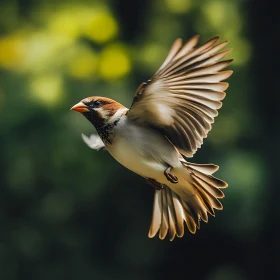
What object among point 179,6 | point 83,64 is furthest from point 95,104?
point 179,6

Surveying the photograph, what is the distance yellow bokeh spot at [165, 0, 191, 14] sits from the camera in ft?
24.7

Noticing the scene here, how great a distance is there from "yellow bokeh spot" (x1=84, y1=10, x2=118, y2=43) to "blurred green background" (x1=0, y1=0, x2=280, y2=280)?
0.05 ft

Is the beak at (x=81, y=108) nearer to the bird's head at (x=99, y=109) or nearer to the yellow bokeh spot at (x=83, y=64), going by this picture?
the bird's head at (x=99, y=109)

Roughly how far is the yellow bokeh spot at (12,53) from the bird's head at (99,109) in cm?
390

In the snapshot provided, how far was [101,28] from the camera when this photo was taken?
6.76m

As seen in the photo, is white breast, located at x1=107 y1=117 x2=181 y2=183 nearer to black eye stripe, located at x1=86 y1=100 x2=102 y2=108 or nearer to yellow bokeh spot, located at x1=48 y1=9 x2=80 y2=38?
black eye stripe, located at x1=86 y1=100 x2=102 y2=108

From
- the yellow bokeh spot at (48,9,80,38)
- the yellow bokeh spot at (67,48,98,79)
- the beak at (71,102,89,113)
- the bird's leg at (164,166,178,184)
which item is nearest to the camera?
the beak at (71,102,89,113)

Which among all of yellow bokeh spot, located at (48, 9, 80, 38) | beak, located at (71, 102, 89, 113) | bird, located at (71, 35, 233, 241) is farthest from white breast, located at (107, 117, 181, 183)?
yellow bokeh spot, located at (48, 9, 80, 38)

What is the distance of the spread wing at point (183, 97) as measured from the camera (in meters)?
2.67

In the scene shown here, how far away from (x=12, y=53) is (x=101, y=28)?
687 mm

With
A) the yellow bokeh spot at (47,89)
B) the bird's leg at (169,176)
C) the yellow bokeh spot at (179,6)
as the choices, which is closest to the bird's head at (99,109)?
the bird's leg at (169,176)

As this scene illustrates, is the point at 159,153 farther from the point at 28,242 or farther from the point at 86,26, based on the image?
the point at 28,242

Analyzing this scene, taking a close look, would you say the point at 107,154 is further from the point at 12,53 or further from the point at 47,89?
the point at 12,53

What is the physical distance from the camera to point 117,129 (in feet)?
9.03
